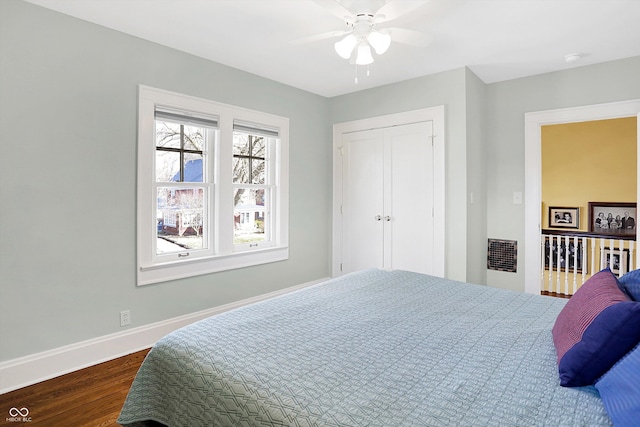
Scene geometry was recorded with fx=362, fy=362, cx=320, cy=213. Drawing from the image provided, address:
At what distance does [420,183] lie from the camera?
Answer: 12.9 ft

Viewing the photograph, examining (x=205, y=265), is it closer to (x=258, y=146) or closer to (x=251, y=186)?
(x=251, y=186)

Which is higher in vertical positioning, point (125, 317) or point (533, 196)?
point (533, 196)

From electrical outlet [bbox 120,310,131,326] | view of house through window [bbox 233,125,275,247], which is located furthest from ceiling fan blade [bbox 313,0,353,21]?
electrical outlet [bbox 120,310,131,326]

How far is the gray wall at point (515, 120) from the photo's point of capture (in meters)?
3.48

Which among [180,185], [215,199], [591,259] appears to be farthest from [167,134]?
[591,259]

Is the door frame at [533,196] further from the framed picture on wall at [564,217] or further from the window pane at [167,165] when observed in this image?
the window pane at [167,165]

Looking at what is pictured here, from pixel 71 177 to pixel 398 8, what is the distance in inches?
101

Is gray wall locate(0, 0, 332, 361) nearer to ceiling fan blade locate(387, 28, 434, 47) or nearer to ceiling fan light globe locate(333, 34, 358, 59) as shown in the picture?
ceiling fan light globe locate(333, 34, 358, 59)

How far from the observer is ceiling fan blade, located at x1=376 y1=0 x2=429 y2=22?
235 cm

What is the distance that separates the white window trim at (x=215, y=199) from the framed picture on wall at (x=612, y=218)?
16.5 ft

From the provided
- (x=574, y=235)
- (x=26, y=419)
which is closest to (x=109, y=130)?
(x=26, y=419)

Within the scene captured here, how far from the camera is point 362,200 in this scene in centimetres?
442

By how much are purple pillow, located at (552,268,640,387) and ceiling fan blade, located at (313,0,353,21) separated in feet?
6.71

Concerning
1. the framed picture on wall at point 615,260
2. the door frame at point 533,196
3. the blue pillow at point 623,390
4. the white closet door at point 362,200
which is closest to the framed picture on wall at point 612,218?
the framed picture on wall at point 615,260
